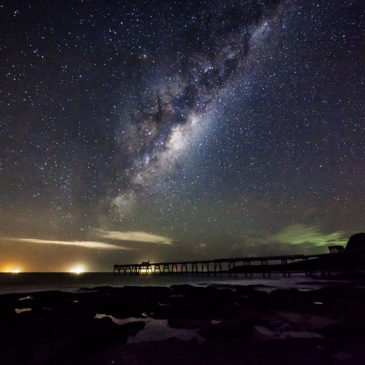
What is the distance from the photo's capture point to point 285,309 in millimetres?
16250

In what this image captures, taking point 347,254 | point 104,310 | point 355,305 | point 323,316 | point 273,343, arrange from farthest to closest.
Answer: point 347,254 < point 104,310 < point 355,305 < point 323,316 < point 273,343

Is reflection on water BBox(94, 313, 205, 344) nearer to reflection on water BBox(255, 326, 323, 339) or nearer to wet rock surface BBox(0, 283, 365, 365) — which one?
wet rock surface BBox(0, 283, 365, 365)

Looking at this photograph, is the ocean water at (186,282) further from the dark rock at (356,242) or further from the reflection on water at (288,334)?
the reflection on water at (288,334)

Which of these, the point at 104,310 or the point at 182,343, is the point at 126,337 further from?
the point at 104,310

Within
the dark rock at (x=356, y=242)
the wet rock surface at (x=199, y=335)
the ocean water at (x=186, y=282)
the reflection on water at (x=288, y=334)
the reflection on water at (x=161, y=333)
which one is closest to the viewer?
the wet rock surface at (x=199, y=335)

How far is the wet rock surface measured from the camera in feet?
29.5

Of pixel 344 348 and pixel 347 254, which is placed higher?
pixel 347 254

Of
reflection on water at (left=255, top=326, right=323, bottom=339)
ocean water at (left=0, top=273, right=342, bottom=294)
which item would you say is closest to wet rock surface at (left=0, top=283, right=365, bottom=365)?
reflection on water at (left=255, top=326, right=323, bottom=339)

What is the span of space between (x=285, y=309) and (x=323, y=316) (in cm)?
262

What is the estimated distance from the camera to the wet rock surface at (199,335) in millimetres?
8992

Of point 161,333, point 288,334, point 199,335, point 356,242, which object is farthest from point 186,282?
point 288,334

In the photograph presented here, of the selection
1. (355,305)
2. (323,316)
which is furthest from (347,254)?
(323,316)

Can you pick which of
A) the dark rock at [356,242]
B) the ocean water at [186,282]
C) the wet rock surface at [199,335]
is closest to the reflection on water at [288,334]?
the wet rock surface at [199,335]

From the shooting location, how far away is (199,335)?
1154 cm
